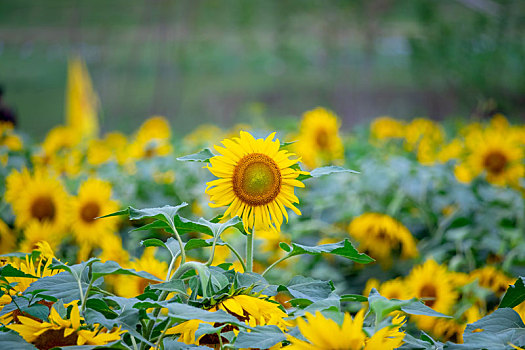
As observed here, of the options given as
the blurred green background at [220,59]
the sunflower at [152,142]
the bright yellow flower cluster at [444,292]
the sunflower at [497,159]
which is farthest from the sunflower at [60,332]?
the blurred green background at [220,59]

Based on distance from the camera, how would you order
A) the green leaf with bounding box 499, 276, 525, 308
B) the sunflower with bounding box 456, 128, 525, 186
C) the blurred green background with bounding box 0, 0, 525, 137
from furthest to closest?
the blurred green background with bounding box 0, 0, 525, 137, the sunflower with bounding box 456, 128, 525, 186, the green leaf with bounding box 499, 276, 525, 308

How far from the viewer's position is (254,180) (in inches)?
14.8

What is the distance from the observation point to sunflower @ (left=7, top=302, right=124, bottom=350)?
290 mm

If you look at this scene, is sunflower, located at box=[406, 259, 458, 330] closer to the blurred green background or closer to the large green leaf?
the large green leaf

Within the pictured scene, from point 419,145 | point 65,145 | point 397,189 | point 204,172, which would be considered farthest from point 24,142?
point 419,145

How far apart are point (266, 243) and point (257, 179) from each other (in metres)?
0.56

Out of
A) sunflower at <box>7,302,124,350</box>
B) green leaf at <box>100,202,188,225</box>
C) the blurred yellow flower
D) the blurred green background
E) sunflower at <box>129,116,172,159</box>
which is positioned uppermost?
the blurred green background

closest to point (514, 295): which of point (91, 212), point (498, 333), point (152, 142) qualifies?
point (498, 333)

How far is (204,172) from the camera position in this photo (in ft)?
3.96

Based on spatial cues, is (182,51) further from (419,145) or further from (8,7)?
(419,145)

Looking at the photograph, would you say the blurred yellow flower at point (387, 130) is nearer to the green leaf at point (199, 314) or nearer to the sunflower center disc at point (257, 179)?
the sunflower center disc at point (257, 179)

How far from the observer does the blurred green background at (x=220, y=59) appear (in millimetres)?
3043

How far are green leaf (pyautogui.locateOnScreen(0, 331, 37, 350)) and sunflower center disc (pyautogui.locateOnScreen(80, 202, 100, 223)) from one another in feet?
2.03

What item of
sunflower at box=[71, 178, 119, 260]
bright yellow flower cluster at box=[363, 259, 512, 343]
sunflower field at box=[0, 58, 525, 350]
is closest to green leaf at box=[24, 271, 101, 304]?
sunflower field at box=[0, 58, 525, 350]
